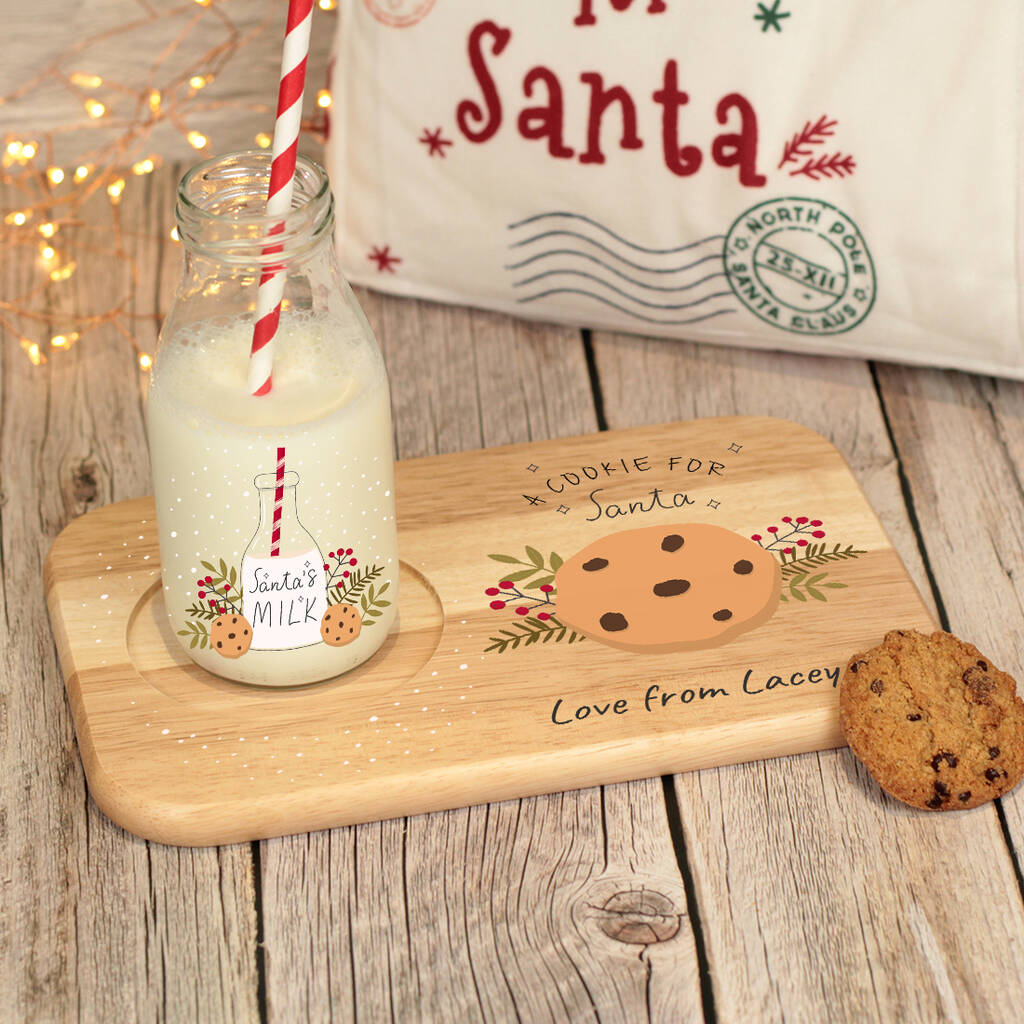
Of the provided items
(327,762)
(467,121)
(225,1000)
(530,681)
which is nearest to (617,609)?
(530,681)

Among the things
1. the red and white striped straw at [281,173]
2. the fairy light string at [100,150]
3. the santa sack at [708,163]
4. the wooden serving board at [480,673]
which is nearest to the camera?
the red and white striped straw at [281,173]

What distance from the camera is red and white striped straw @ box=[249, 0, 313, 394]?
2.08 ft

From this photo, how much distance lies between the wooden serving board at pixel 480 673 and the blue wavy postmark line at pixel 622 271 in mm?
184

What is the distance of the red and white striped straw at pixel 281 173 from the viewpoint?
0.63 metres

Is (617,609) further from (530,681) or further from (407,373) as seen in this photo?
(407,373)

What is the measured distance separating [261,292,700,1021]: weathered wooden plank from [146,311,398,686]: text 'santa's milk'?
11 centimetres

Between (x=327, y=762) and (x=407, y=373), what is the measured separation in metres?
0.44

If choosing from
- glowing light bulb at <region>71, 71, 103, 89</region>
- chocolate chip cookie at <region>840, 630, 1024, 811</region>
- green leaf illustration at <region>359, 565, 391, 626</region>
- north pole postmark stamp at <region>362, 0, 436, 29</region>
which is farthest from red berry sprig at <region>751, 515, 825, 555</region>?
glowing light bulb at <region>71, 71, 103, 89</region>

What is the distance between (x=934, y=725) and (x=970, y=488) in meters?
0.31

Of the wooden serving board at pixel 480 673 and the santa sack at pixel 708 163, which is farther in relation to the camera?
the santa sack at pixel 708 163

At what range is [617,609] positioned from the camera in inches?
32.8

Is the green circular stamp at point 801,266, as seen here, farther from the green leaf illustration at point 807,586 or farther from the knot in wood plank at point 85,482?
the knot in wood plank at point 85,482

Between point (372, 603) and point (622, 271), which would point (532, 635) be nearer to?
point (372, 603)

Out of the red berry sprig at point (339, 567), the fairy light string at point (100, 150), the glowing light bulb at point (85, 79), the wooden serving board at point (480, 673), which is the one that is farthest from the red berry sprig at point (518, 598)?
the glowing light bulb at point (85, 79)
